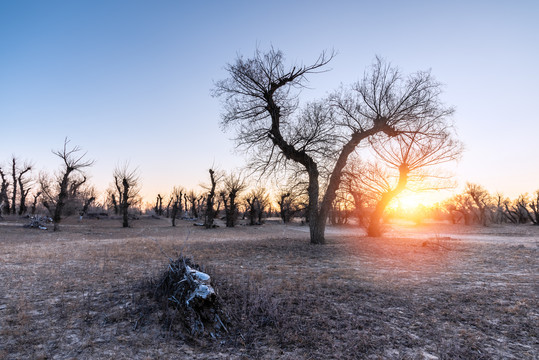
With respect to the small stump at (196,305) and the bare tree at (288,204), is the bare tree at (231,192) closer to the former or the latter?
the bare tree at (288,204)

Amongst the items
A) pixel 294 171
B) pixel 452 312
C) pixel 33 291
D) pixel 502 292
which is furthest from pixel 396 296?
pixel 294 171

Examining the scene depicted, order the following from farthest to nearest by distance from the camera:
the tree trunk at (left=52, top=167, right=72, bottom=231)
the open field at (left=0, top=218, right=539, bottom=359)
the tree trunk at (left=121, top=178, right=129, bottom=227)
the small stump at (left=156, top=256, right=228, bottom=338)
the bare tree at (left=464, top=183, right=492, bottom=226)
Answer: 1. the bare tree at (left=464, top=183, right=492, bottom=226)
2. the tree trunk at (left=121, top=178, right=129, bottom=227)
3. the tree trunk at (left=52, top=167, right=72, bottom=231)
4. the small stump at (left=156, top=256, right=228, bottom=338)
5. the open field at (left=0, top=218, right=539, bottom=359)

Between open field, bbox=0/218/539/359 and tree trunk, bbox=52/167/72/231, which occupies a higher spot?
tree trunk, bbox=52/167/72/231

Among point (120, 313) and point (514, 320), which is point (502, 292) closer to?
point (514, 320)

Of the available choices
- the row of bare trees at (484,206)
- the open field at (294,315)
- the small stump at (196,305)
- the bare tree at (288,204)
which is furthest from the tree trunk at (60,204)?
the row of bare trees at (484,206)

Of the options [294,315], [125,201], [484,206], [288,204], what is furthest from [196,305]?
A: [484,206]

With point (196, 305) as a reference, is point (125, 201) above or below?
above

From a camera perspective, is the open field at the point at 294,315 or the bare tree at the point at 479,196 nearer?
the open field at the point at 294,315

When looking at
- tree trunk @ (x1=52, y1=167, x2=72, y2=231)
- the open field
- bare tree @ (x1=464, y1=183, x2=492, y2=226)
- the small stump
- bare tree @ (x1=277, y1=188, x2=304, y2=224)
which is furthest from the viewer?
bare tree @ (x1=464, y1=183, x2=492, y2=226)

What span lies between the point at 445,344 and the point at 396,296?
1.95 meters

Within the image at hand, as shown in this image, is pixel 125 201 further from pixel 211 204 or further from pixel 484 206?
pixel 484 206

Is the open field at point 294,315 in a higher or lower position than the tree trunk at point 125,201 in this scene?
lower

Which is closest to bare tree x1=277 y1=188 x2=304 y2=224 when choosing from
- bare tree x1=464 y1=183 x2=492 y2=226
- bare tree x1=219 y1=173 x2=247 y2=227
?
bare tree x1=219 y1=173 x2=247 y2=227

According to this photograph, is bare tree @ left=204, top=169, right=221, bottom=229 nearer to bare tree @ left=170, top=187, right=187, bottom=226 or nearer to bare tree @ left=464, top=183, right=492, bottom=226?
bare tree @ left=170, top=187, right=187, bottom=226
